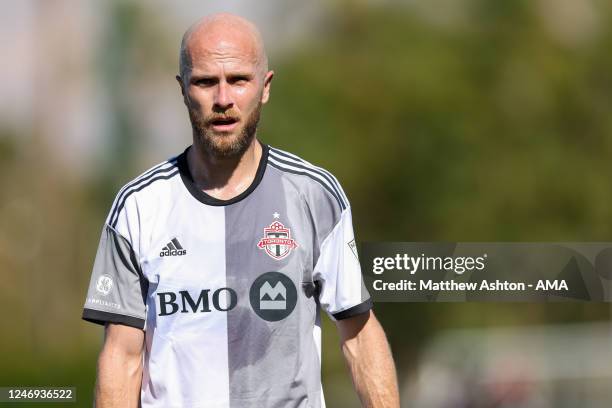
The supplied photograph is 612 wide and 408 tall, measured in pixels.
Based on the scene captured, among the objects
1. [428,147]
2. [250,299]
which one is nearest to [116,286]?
[250,299]

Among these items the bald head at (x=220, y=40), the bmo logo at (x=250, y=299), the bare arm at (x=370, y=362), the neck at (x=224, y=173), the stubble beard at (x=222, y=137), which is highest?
the bald head at (x=220, y=40)

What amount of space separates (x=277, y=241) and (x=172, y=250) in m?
0.39

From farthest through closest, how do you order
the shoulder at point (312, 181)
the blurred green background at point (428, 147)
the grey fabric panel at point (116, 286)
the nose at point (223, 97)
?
1. the blurred green background at point (428, 147)
2. the shoulder at point (312, 181)
3. the grey fabric panel at point (116, 286)
4. the nose at point (223, 97)

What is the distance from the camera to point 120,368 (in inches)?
163

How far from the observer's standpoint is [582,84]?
64.7 feet

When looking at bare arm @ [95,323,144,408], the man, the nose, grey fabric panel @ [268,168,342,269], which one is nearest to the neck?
the man

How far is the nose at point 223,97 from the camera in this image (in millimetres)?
4078

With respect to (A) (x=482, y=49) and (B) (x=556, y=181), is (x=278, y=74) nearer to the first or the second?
(A) (x=482, y=49)

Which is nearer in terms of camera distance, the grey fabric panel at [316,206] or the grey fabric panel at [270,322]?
the grey fabric panel at [270,322]

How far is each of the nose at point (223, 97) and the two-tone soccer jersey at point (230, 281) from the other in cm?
33

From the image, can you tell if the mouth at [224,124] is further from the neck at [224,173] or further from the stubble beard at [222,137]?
the neck at [224,173]

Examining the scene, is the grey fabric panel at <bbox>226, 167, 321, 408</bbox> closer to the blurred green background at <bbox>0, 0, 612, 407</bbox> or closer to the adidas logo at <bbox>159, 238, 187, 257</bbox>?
the adidas logo at <bbox>159, 238, 187, 257</bbox>

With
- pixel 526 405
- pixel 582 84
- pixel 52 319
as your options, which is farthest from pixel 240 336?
pixel 582 84

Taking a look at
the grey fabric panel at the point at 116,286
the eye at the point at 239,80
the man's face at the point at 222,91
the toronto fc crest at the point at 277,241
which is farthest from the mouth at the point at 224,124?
the grey fabric panel at the point at 116,286
